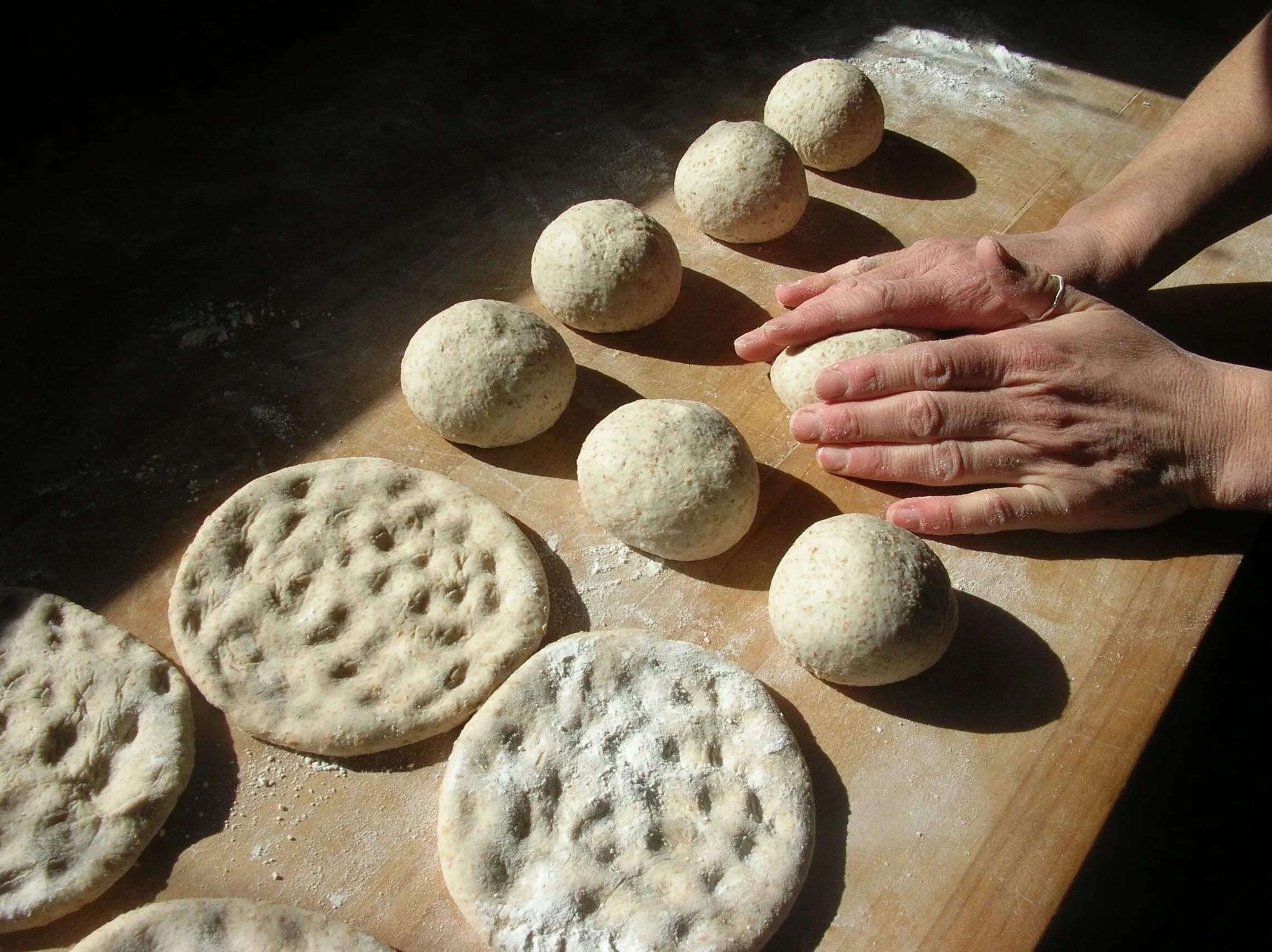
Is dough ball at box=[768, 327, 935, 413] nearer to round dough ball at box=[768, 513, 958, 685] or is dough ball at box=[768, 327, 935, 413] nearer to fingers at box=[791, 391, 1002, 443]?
fingers at box=[791, 391, 1002, 443]

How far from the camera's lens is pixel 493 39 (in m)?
3.10

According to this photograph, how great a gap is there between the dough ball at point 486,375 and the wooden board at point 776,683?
90 millimetres

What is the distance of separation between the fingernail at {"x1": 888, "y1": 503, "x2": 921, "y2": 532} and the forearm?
2.68 feet

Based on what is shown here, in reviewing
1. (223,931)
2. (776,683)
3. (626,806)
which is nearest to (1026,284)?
(776,683)

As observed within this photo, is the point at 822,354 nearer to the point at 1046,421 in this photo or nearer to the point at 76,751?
the point at 1046,421

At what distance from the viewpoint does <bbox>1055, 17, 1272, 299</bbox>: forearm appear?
2297 millimetres

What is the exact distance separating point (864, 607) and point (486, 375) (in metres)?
0.89

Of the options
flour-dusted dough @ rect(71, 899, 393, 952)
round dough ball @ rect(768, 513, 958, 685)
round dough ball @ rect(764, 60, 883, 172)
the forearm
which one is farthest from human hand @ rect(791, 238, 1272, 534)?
flour-dusted dough @ rect(71, 899, 393, 952)

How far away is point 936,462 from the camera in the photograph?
194 centimetres

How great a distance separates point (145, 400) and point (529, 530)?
917 millimetres

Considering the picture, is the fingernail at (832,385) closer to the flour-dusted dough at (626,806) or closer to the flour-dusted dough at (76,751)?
the flour-dusted dough at (626,806)

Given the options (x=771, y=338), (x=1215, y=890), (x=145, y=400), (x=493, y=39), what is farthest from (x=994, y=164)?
(x=145, y=400)

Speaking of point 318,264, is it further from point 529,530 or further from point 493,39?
point 493,39

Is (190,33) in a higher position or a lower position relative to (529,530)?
higher
